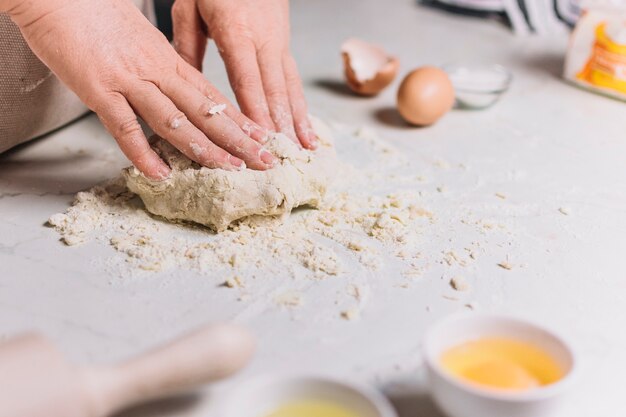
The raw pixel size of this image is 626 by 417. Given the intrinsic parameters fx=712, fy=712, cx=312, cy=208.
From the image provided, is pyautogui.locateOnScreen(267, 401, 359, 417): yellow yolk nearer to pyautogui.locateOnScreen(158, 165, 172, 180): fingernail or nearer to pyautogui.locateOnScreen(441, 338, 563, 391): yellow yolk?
pyautogui.locateOnScreen(441, 338, 563, 391): yellow yolk

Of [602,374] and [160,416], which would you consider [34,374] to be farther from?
[602,374]

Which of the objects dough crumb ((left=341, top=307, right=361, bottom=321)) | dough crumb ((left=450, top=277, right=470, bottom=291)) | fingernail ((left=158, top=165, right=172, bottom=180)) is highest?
fingernail ((left=158, top=165, right=172, bottom=180))

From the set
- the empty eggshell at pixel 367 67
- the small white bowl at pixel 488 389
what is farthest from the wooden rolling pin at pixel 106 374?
the empty eggshell at pixel 367 67

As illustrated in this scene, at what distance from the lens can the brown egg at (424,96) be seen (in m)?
1.78

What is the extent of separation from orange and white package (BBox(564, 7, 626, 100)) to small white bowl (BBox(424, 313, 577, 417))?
1.35m

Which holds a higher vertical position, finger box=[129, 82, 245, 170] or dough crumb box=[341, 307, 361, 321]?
finger box=[129, 82, 245, 170]

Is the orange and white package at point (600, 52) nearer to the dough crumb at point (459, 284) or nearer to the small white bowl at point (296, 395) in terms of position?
the dough crumb at point (459, 284)

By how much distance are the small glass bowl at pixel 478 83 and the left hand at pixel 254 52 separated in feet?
1.81

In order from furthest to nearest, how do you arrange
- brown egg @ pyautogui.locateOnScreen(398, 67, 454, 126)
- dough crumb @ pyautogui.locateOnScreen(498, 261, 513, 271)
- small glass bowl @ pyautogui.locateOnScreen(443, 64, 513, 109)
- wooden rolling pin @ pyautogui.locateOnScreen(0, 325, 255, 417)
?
small glass bowl @ pyautogui.locateOnScreen(443, 64, 513, 109)
brown egg @ pyautogui.locateOnScreen(398, 67, 454, 126)
dough crumb @ pyautogui.locateOnScreen(498, 261, 513, 271)
wooden rolling pin @ pyautogui.locateOnScreen(0, 325, 255, 417)

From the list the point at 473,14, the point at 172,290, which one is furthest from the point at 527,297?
the point at 473,14

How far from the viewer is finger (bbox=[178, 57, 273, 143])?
4.50 ft

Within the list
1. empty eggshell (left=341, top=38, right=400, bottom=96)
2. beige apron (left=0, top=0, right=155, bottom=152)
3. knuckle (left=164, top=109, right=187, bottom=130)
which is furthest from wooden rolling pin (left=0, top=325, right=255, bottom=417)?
empty eggshell (left=341, top=38, right=400, bottom=96)

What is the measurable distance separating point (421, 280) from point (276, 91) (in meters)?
0.55

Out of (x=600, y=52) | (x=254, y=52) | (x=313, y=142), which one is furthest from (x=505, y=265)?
(x=600, y=52)
